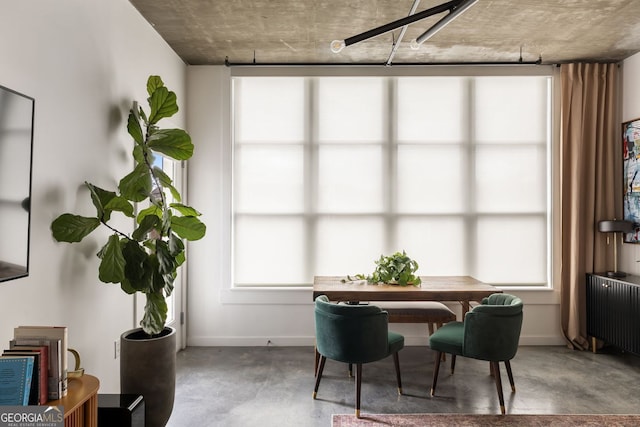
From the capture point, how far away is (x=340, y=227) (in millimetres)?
4879

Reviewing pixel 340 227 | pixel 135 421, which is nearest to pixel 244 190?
pixel 340 227

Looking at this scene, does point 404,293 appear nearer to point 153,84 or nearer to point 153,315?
point 153,315

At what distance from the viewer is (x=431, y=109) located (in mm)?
4883

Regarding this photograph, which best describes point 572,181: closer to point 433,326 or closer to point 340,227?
point 433,326

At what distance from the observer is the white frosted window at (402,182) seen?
192 inches

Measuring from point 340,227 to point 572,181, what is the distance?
2.52 meters

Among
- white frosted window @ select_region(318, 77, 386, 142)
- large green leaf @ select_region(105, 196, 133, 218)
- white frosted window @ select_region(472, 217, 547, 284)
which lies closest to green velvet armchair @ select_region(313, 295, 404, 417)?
large green leaf @ select_region(105, 196, 133, 218)

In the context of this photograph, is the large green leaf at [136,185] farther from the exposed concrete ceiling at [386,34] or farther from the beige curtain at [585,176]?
the beige curtain at [585,176]

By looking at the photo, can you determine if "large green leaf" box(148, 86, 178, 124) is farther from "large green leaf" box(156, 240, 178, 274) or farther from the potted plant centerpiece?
"large green leaf" box(156, 240, 178, 274)

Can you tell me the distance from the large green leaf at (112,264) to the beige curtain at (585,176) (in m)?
4.35

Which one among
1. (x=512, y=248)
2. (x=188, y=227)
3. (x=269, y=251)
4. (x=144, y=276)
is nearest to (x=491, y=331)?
(x=512, y=248)

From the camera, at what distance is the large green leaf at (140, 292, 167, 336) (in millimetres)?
2691

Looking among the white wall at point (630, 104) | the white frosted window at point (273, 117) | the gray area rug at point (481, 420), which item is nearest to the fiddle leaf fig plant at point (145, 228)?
the gray area rug at point (481, 420)

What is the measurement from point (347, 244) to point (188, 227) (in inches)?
87.8
